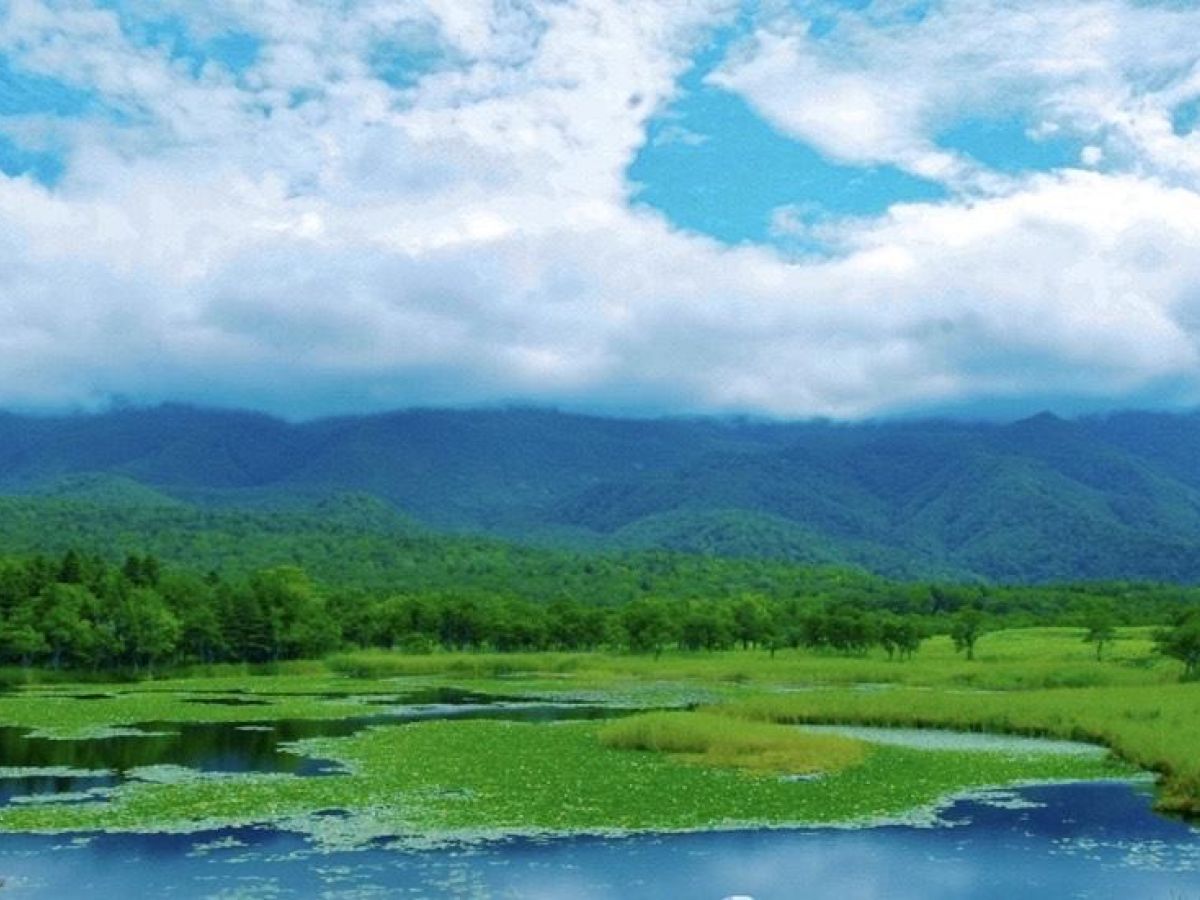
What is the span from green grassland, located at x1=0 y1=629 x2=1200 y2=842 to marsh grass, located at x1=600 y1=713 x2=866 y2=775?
A: 11 cm

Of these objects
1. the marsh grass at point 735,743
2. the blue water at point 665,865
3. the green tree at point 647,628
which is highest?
the green tree at point 647,628

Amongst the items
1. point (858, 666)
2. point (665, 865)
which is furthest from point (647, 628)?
point (665, 865)

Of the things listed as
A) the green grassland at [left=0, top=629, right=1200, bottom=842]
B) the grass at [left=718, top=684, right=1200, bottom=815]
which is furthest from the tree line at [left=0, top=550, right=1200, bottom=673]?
the grass at [left=718, top=684, right=1200, bottom=815]

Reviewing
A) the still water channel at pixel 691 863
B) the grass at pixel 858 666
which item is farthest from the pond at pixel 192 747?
the grass at pixel 858 666

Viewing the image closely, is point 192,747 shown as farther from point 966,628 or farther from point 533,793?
point 966,628

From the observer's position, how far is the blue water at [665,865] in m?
32.4

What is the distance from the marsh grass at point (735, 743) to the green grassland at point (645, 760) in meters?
0.11

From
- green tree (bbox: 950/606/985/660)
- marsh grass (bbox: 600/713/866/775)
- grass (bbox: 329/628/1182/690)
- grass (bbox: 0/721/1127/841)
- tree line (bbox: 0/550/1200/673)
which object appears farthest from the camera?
green tree (bbox: 950/606/985/660)

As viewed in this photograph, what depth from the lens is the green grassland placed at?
135 ft

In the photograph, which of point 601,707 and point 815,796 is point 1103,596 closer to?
point 601,707

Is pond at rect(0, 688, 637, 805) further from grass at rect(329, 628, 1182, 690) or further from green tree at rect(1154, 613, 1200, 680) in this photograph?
green tree at rect(1154, 613, 1200, 680)

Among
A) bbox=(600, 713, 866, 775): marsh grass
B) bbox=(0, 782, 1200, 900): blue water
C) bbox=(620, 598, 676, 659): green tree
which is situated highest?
bbox=(620, 598, 676, 659): green tree

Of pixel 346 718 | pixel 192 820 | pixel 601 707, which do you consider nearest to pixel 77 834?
pixel 192 820

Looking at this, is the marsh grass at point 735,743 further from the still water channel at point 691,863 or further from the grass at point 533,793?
the still water channel at point 691,863
